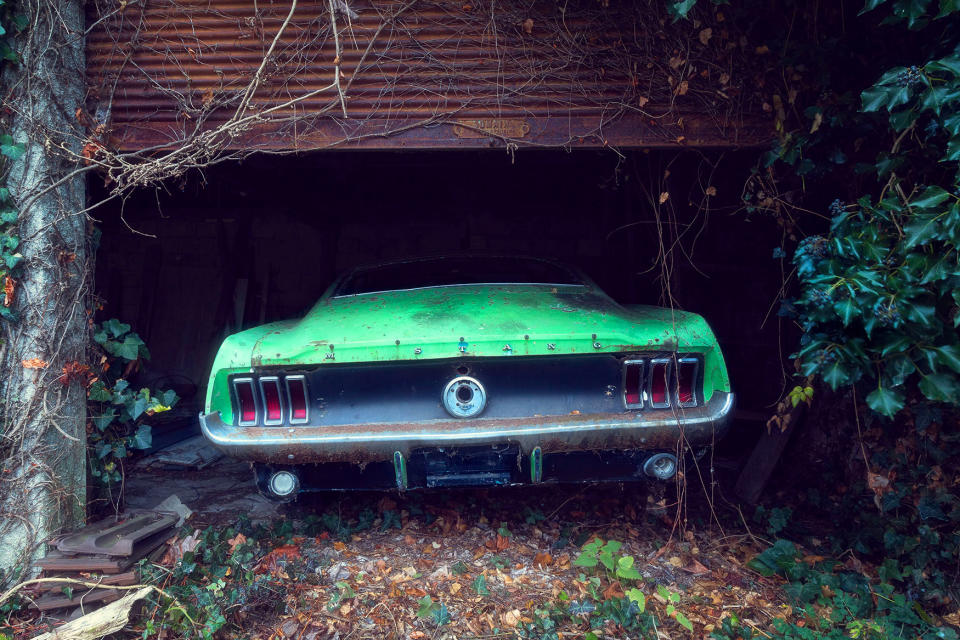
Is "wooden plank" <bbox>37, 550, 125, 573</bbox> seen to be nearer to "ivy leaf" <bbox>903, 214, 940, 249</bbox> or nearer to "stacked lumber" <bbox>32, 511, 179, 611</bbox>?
"stacked lumber" <bbox>32, 511, 179, 611</bbox>

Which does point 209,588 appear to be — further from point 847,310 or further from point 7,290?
point 847,310

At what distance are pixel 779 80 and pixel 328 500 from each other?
3409mm

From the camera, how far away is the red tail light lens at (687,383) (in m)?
2.66

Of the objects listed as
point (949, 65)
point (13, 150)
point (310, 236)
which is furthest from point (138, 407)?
point (310, 236)

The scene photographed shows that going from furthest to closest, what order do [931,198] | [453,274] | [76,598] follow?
[453,274] → [76,598] → [931,198]

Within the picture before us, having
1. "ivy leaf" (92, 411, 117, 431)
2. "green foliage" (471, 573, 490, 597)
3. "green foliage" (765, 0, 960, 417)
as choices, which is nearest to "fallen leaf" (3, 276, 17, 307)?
"ivy leaf" (92, 411, 117, 431)

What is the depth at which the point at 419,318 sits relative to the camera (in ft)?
8.90

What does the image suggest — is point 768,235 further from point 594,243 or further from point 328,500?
point 328,500

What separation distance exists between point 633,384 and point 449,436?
859 mm

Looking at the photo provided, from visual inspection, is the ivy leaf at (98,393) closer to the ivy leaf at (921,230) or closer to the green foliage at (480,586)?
the green foliage at (480,586)

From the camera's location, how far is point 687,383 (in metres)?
2.68

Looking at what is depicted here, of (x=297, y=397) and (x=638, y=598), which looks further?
(x=297, y=397)

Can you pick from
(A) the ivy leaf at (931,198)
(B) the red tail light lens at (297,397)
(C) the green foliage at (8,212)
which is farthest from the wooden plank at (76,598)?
(A) the ivy leaf at (931,198)

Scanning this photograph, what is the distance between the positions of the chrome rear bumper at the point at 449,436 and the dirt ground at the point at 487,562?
2.06ft
